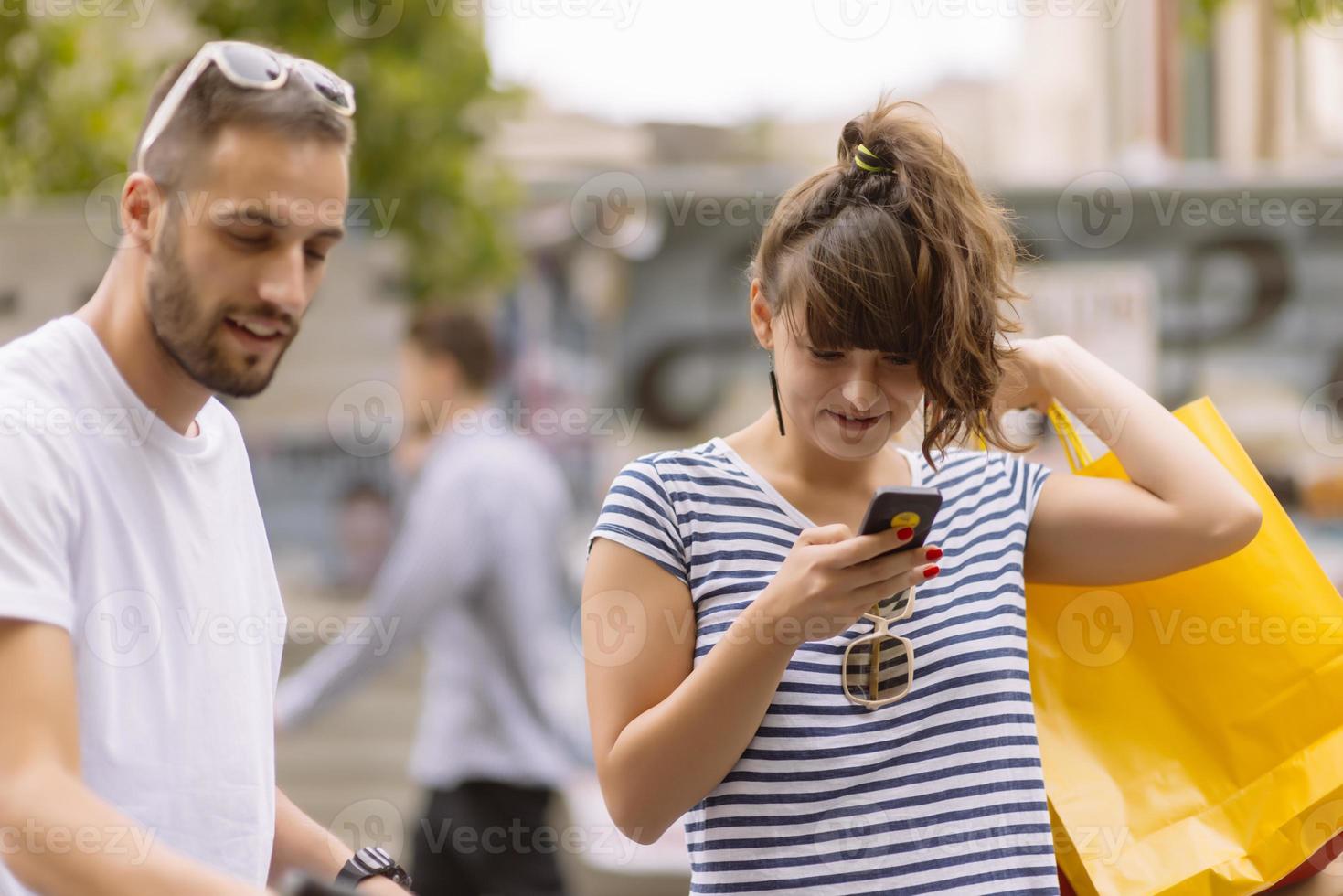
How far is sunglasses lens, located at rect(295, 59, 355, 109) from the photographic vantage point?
1.93 m

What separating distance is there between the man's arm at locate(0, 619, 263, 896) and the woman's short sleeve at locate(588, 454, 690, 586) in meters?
0.63

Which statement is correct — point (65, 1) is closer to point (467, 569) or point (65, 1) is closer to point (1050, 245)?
point (467, 569)

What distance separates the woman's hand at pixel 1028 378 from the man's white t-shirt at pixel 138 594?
117 centimetres

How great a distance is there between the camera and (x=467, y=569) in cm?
432

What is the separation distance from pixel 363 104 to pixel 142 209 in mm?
6384

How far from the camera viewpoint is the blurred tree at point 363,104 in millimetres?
5648

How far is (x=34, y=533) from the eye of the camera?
1663mm

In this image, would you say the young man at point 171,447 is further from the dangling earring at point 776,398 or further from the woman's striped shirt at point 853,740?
the dangling earring at point 776,398

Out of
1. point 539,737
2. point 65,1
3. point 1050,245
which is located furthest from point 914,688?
point 1050,245

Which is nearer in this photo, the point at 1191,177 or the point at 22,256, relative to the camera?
the point at 22,256

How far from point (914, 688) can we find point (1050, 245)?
26.5ft

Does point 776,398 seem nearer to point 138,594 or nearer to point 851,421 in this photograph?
point 851,421

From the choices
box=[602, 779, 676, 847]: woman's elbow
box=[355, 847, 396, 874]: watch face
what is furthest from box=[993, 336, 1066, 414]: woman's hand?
box=[355, 847, 396, 874]: watch face

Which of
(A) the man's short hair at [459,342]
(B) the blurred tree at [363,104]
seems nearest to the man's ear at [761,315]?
(A) the man's short hair at [459,342]
